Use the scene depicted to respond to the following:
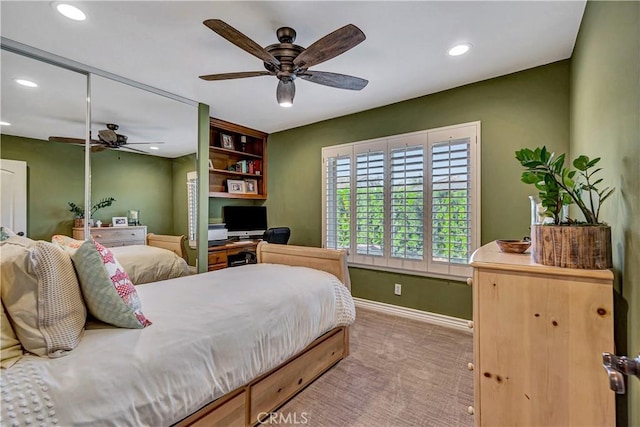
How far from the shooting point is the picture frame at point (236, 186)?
4512 mm

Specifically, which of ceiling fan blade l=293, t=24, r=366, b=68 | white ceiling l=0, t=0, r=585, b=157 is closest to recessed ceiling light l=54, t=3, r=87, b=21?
white ceiling l=0, t=0, r=585, b=157

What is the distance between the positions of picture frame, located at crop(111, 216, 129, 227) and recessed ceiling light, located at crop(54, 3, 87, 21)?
172 centimetres

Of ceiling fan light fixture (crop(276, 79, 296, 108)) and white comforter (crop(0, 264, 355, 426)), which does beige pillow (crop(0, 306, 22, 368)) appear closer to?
white comforter (crop(0, 264, 355, 426))

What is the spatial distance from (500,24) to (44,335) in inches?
122

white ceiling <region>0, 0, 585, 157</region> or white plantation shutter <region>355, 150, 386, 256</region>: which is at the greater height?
white ceiling <region>0, 0, 585, 157</region>

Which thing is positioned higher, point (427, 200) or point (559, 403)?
point (427, 200)

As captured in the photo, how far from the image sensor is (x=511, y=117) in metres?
2.77

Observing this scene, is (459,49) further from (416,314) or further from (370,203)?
(416,314)

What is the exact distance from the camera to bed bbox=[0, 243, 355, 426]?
3.11ft

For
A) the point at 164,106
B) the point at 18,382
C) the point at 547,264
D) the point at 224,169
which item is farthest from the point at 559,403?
the point at 224,169

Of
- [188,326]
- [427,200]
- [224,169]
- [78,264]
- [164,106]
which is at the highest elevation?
[164,106]

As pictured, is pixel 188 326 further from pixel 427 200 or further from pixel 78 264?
pixel 427 200

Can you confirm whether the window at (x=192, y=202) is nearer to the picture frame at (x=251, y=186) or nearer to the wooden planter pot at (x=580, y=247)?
the picture frame at (x=251, y=186)

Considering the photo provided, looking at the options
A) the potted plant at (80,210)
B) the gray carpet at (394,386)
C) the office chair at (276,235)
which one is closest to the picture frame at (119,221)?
the potted plant at (80,210)
